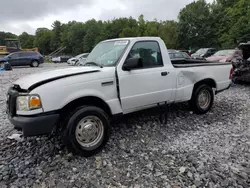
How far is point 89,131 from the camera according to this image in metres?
3.39

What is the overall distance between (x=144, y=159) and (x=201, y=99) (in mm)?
2673

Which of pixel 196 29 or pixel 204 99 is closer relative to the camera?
pixel 204 99

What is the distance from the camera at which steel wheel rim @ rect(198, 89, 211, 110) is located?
5273 millimetres

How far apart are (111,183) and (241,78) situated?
7637 mm

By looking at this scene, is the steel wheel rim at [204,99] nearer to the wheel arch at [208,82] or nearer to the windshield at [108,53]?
the wheel arch at [208,82]

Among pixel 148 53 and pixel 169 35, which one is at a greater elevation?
pixel 169 35

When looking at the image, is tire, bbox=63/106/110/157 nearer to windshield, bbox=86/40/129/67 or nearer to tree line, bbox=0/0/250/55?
Answer: windshield, bbox=86/40/129/67

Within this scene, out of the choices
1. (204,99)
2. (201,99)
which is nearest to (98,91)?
(201,99)

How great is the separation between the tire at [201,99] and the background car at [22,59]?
2053cm

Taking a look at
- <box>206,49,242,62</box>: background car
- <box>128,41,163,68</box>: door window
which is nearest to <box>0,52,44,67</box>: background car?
<box>206,49,242,62</box>: background car

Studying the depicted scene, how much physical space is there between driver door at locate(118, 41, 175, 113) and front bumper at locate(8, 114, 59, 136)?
1.26 meters

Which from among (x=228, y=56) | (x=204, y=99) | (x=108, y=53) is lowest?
(x=204, y=99)

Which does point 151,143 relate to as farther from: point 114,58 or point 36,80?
point 36,80

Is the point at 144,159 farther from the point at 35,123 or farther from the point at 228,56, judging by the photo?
the point at 228,56
